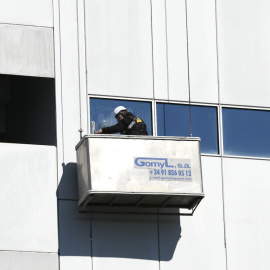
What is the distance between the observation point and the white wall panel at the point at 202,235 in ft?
79.7

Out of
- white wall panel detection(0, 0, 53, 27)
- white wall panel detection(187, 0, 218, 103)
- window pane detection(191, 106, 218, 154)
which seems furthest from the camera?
white wall panel detection(187, 0, 218, 103)

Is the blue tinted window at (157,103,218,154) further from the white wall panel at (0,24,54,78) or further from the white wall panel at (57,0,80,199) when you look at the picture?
the white wall panel at (0,24,54,78)

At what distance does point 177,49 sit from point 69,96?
2.69 meters

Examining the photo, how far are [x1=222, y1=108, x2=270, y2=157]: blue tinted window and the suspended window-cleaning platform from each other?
6.63 feet

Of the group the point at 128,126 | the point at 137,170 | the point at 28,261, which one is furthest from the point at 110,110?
the point at 28,261

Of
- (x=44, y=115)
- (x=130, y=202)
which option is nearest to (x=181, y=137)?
(x=130, y=202)

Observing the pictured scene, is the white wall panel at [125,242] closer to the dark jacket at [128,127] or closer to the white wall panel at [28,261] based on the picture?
the white wall panel at [28,261]

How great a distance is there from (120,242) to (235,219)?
2578mm

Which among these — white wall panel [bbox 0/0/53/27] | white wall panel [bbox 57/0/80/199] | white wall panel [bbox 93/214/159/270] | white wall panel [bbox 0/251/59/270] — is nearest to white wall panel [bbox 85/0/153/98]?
white wall panel [bbox 57/0/80/199]

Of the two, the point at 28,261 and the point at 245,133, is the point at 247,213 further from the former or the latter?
the point at 28,261

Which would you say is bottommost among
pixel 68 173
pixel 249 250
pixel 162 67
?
pixel 249 250

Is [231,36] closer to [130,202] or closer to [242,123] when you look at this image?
[242,123]

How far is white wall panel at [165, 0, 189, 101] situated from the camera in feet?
83.7

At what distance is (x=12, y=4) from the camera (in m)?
24.7
